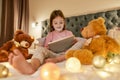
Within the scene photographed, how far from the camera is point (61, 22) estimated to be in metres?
2.13

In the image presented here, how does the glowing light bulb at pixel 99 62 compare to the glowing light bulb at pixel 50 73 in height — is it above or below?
below

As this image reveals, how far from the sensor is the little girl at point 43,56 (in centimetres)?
126

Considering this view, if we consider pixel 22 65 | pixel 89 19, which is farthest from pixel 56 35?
pixel 22 65

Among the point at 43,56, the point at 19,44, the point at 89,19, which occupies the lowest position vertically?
the point at 19,44

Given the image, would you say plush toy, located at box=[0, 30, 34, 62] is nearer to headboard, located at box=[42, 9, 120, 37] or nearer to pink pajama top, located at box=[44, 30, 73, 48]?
pink pajama top, located at box=[44, 30, 73, 48]

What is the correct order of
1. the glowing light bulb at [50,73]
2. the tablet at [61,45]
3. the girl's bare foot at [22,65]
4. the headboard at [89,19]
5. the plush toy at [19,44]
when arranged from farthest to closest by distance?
the headboard at [89,19]
the plush toy at [19,44]
the tablet at [61,45]
the girl's bare foot at [22,65]
the glowing light bulb at [50,73]

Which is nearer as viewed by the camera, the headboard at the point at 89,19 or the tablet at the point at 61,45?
the tablet at the point at 61,45

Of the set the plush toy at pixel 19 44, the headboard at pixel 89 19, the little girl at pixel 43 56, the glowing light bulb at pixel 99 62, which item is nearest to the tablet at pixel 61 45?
the little girl at pixel 43 56

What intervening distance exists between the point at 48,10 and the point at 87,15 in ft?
3.31

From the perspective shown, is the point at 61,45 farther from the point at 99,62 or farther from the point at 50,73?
the point at 50,73

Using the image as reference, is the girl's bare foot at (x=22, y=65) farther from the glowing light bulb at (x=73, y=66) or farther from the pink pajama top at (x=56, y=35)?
the pink pajama top at (x=56, y=35)

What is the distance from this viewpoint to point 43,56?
156 cm

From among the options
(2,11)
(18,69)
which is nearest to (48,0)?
(2,11)

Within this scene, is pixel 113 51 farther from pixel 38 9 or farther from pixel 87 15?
pixel 38 9
